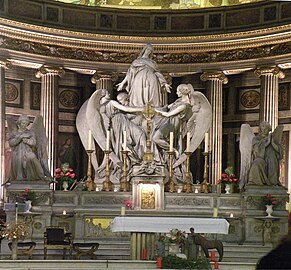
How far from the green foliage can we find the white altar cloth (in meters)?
1.80

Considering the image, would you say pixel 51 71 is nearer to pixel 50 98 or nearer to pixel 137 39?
pixel 50 98

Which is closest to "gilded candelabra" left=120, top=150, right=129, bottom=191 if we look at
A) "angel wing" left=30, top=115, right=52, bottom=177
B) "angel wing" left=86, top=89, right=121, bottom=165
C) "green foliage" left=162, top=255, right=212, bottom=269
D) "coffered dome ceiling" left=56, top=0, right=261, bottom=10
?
"angel wing" left=86, top=89, right=121, bottom=165

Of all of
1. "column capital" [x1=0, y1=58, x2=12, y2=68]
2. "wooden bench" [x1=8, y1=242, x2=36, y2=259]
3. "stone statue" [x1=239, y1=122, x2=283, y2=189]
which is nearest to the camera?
"wooden bench" [x1=8, y1=242, x2=36, y2=259]

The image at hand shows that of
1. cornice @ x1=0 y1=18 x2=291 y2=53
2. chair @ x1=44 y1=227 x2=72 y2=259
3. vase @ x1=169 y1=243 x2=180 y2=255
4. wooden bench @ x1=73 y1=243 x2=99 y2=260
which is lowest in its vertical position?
wooden bench @ x1=73 y1=243 x2=99 y2=260

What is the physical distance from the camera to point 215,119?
2831cm

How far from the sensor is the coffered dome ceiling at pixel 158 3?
99.6 feet

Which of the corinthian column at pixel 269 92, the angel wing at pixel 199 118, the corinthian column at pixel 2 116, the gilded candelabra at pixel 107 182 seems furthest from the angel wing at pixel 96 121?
the corinthian column at pixel 269 92

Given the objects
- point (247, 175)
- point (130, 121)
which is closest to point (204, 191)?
point (247, 175)

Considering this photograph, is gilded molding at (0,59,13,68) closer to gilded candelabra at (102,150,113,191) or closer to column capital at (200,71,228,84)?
column capital at (200,71,228,84)

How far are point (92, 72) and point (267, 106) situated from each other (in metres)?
6.99

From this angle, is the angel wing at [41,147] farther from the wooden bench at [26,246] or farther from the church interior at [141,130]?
the wooden bench at [26,246]

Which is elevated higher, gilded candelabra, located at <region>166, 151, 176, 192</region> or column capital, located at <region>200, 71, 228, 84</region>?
column capital, located at <region>200, 71, 228, 84</region>

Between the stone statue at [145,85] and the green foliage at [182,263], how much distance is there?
25.2 ft

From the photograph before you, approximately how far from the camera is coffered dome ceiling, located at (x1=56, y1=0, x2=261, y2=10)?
99.6 ft
